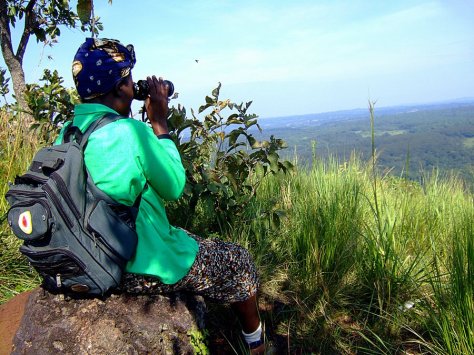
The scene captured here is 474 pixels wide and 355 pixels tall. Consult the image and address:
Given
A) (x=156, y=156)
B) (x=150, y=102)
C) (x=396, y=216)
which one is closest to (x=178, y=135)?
(x=150, y=102)

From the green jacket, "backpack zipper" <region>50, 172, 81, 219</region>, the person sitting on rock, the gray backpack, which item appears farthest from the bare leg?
"backpack zipper" <region>50, 172, 81, 219</region>

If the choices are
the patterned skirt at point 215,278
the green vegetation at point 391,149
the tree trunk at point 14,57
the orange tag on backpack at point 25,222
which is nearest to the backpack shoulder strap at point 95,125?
the orange tag on backpack at point 25,222

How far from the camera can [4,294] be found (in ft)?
9.72

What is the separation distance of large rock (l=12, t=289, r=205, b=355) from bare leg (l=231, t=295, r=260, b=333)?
30cm

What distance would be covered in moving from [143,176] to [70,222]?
34cm

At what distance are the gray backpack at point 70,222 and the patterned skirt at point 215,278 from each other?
0.27 metres

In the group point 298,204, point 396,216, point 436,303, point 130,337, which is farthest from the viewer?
point 298,204

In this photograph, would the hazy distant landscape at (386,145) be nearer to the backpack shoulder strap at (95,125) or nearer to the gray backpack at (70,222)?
the backpack shoulder strap at (95,125)

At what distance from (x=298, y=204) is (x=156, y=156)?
180 centimetres

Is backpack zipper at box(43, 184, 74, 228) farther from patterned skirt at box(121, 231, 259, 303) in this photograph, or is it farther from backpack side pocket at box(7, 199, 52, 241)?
patterned skirt at box(121, 231, 259, 303)

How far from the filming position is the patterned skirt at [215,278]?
6.47ft

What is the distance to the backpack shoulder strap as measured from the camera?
1681mm

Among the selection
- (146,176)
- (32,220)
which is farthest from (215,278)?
(32,220)

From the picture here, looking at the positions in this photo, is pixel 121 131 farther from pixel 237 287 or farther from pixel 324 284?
pixel 324 284
